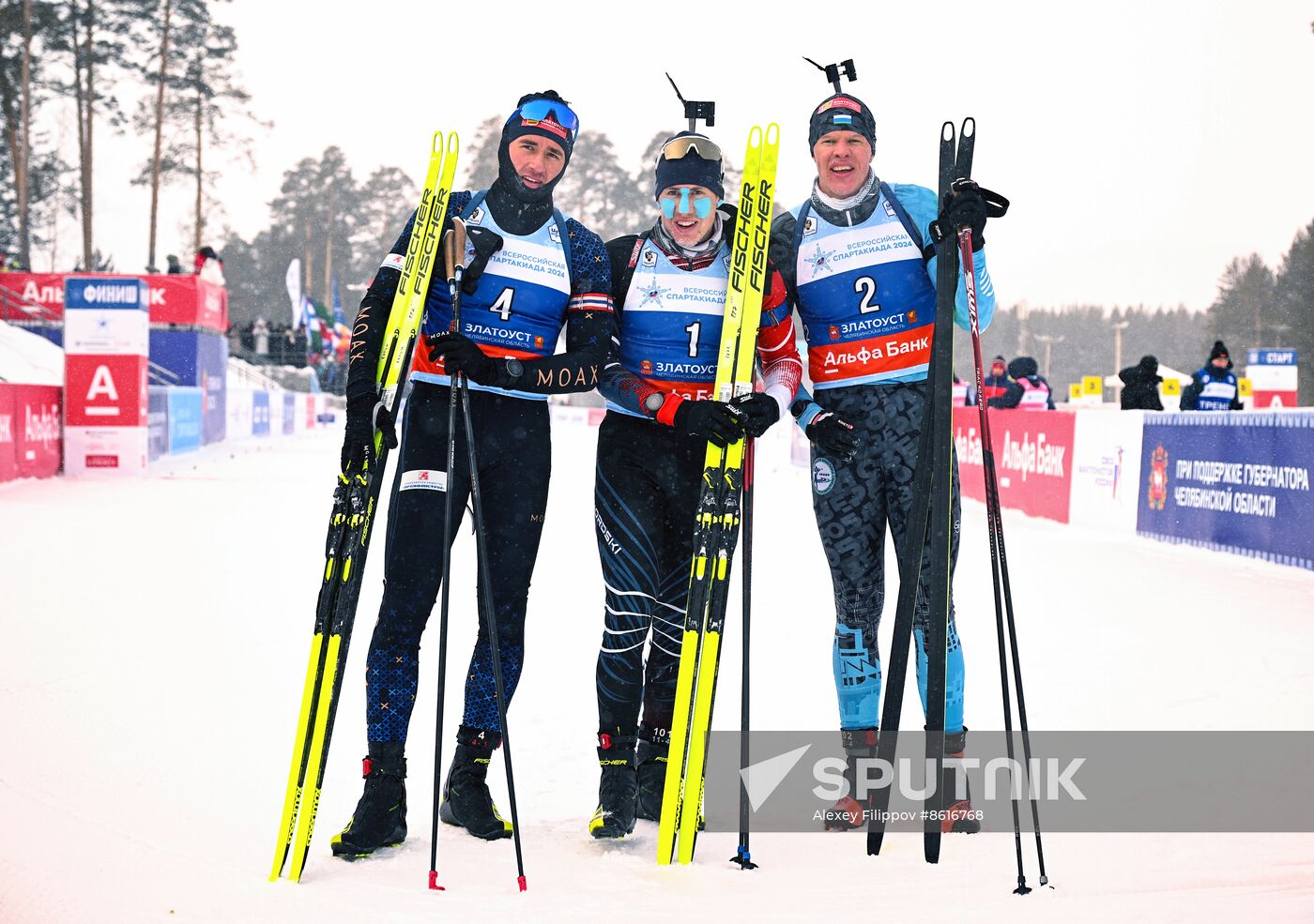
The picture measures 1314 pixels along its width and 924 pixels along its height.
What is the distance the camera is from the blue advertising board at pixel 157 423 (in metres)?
18.6

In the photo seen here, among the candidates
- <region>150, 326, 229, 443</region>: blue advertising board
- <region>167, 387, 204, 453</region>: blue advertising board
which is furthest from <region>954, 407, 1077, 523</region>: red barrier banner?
<region>150, 326, 229, 443</region>: blue advertising board

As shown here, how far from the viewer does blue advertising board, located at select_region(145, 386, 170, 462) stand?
61.2 feet

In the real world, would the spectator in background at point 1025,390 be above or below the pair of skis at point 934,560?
above

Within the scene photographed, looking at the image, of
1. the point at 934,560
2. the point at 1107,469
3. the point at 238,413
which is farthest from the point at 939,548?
the point at 238,413

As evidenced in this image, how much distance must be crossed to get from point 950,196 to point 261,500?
12162 millimetres

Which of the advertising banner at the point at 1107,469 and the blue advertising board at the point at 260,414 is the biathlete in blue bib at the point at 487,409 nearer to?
the advertising banner at the point at 1107,469

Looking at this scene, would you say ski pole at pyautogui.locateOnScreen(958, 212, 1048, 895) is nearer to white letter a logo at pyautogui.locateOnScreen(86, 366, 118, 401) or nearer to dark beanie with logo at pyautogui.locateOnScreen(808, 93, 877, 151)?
dark beanie with logo at pyautogui.locateOnScreen(808, 93, 877, 151)

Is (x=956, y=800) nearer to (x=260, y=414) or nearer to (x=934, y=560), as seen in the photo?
(x=934, y=560)

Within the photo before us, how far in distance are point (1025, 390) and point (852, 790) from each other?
14.5m

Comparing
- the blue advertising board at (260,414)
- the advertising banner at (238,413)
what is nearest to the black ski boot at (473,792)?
the advertising banner at (238,413)

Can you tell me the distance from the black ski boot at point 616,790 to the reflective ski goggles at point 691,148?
193 centimetres

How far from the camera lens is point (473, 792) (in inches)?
145

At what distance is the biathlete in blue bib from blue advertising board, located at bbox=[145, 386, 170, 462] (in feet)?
51.6

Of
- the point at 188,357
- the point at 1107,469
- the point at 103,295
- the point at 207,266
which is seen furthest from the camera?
the point at 207,266
